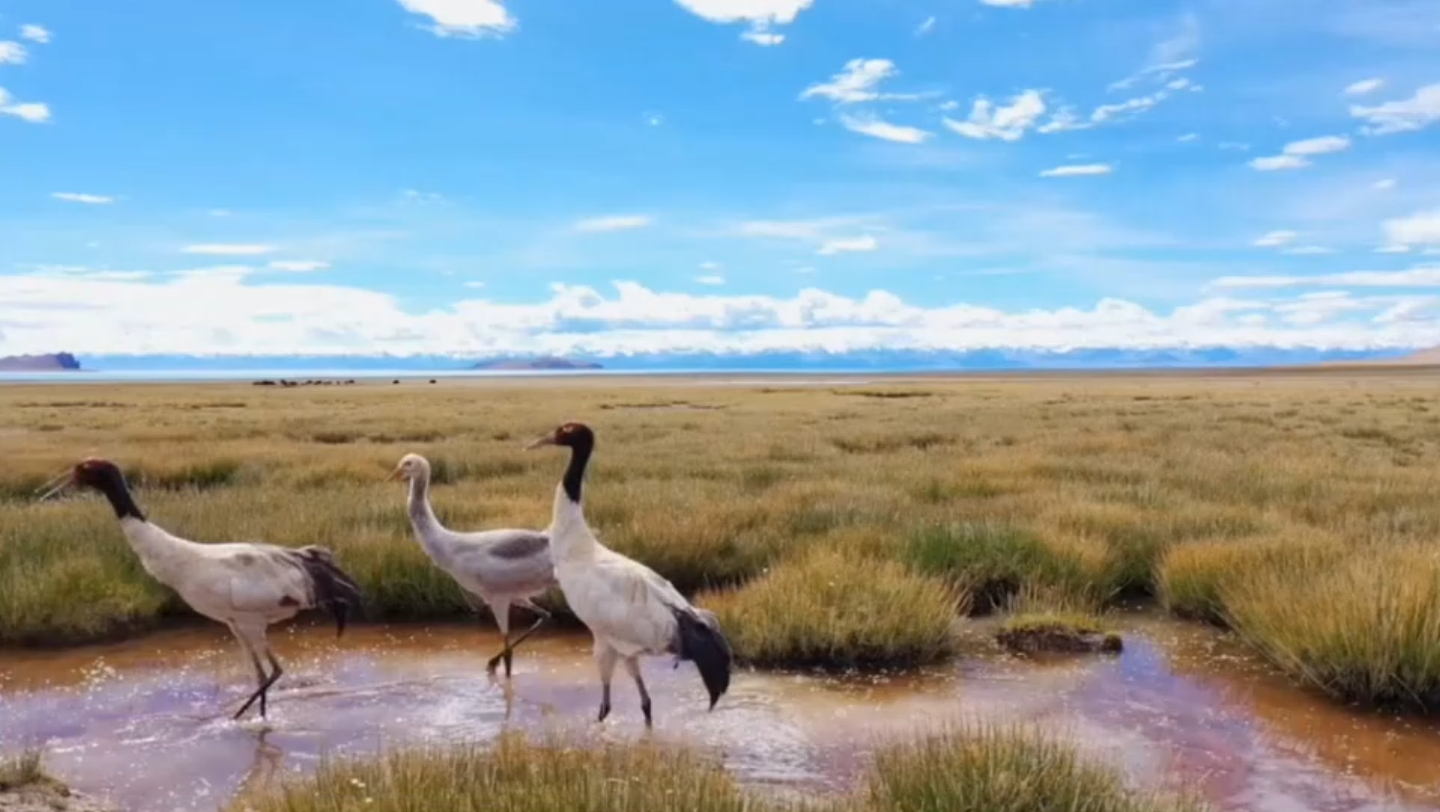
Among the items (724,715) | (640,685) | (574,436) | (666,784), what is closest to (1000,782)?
(666,784)

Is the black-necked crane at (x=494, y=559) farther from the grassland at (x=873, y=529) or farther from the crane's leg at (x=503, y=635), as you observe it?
the grassland at (x=873, y=529)

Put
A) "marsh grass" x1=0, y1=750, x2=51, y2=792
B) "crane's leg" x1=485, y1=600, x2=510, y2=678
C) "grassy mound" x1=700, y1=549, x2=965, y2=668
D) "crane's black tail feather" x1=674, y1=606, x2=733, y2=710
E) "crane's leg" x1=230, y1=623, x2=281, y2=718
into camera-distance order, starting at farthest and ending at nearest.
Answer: "grassy mound" x1=700, y1=549, x2=965, y2=668, "crane's leg" x1=485, y1=600, x2=510, y2=678, "crane's leg" x1=230, y1=623, x2=281, y2=718, "crane's black tail feather" x1=674, y1=606, x2=733, y2=710, "marsh grass" x1=0, y1=750, x2=51, y2=792

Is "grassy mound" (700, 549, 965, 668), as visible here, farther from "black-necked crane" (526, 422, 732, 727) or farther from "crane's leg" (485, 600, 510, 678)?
"crane's leg" (485, 600, 510, 678)

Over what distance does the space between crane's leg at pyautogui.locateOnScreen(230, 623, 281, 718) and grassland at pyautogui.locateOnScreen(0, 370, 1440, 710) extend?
2582mm

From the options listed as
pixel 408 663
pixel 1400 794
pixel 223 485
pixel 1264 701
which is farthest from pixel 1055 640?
pixel 223 485

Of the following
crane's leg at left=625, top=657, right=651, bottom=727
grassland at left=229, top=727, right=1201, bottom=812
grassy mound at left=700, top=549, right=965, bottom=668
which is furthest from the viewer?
grassy mound at left=700, top=549, right=965, bottom=668

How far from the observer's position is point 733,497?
16109mm

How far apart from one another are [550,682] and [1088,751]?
4.22m

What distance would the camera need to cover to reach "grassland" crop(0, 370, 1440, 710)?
9312 mm

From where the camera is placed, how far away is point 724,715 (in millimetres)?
8055

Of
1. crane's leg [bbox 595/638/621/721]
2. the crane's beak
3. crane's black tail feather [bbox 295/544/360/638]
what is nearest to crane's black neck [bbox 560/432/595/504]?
crane's leg [bbox 595/638/621/721]

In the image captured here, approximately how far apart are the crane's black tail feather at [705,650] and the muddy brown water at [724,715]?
0.37 m

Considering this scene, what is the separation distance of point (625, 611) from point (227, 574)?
3056mm

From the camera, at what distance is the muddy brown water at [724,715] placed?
6.91 meters
